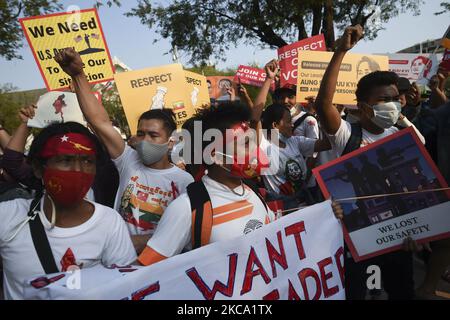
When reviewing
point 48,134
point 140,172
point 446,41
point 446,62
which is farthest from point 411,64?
point 48,134

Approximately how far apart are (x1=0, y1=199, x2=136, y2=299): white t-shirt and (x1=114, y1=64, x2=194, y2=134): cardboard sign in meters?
2.23

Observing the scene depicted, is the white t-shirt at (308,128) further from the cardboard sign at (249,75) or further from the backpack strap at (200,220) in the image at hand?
the cardboard sign at (249,75)

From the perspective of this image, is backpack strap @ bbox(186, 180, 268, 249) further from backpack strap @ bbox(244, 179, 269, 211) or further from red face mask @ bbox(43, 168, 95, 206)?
red face mask @ bbox(43, 168, 95, 206)

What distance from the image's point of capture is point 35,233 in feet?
5.16

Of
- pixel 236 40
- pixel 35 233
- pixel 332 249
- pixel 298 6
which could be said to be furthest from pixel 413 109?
pixel 236 40

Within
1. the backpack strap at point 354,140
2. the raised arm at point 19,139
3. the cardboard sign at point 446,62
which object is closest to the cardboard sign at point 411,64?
the cardboard sign at point 446,62

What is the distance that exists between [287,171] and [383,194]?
4.08 ft

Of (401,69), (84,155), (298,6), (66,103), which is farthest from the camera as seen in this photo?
(298,6)

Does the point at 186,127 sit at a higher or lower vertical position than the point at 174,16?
lower

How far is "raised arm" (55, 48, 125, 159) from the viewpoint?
2.12 meters

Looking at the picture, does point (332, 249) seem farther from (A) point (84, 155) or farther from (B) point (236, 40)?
(B) point (236, 40)

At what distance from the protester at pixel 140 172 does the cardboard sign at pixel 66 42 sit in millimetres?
1634

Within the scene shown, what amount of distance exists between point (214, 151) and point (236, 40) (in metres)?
13.3

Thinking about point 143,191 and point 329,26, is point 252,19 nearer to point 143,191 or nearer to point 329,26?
point 329,26
